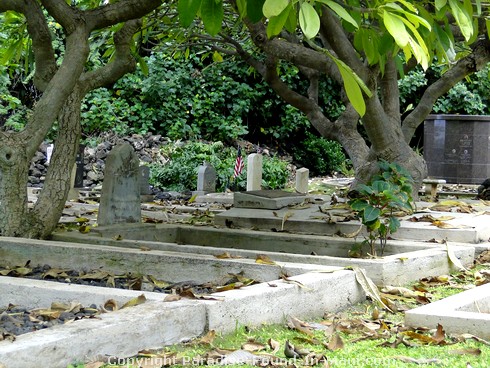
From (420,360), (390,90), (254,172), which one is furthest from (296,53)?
(254,172)

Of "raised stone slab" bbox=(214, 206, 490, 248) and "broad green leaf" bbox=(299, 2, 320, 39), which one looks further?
"raised stone slab" bbox=(214, 206, 490, 248)

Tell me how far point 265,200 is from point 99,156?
37.0 ft

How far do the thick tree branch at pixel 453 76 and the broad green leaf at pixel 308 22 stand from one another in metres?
7.10

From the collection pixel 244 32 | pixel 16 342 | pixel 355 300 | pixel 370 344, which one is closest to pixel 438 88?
pixel 244 32

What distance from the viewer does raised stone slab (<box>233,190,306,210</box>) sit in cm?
913

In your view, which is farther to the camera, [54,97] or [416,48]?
[54,97]

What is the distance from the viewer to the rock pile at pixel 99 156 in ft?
61.4

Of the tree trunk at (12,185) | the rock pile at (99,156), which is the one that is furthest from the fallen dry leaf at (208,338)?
Answer: the rock pile at (99,156)

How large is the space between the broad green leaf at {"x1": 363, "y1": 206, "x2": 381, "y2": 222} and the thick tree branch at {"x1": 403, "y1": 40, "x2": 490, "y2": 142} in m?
4.60

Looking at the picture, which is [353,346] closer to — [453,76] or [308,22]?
[308,22]

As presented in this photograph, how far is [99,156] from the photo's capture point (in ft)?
64.7

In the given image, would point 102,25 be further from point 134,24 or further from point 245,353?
point 245,353

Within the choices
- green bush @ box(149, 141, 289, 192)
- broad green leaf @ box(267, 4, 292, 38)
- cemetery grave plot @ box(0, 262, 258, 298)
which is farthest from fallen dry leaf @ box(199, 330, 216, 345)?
green bush @ box(149, 141, 289, 192)

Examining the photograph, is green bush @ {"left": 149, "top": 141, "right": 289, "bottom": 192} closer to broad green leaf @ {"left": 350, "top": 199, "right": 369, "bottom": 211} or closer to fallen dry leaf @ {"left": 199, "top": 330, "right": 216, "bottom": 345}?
broad green leaf @ {"left": 350, "top": 199, "right": 369, "bottom": 211}
